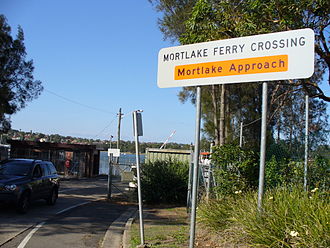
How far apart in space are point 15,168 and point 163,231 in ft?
21.4

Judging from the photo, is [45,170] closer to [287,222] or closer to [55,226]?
[55,226]

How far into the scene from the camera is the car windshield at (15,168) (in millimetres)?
12336

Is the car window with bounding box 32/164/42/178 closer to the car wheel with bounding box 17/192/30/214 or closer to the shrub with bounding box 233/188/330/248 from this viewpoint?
the car wheel with bounding box 17/192/30/214

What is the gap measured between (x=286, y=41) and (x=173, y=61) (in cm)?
161

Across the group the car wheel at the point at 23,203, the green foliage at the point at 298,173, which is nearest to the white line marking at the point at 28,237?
the car wheel at the point at 23,203

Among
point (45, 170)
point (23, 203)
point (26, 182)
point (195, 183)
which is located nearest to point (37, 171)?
point (45, 170)

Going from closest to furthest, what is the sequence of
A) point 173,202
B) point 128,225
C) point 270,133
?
point 128,225 < point 173,202 < point 270,133

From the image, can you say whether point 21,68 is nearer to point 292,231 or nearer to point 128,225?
point 128,225

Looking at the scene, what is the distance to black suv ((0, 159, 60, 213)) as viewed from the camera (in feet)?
36.1

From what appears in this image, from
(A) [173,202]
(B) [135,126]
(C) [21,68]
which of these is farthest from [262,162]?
(C) [21,68]

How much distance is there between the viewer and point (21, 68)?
24.5 meters

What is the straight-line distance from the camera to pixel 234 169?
9.87 m

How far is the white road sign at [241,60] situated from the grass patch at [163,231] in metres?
3.31

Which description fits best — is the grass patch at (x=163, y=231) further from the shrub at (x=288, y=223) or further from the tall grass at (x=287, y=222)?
the shrub at (x=288, y=223)
